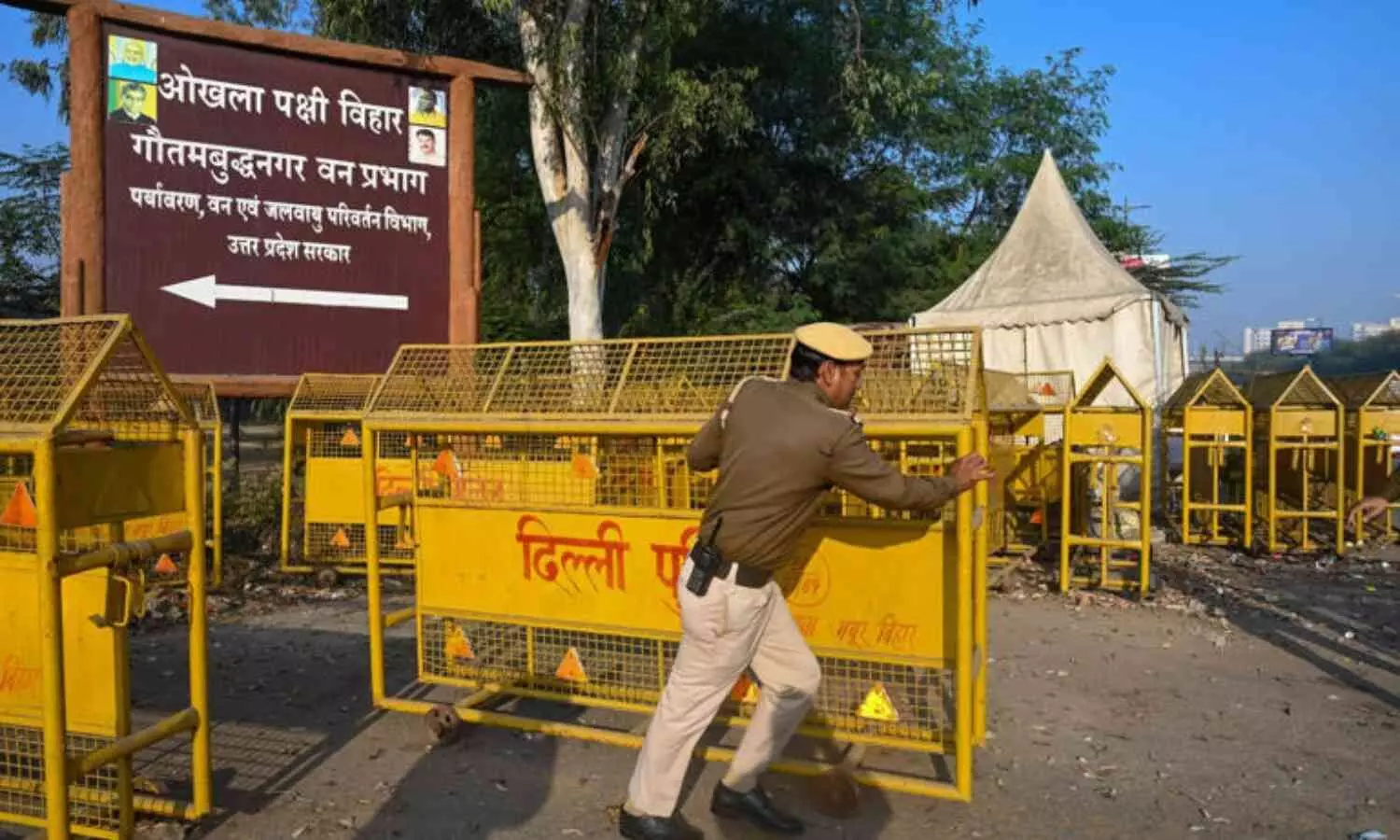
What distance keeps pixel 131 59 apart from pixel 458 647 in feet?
17.5

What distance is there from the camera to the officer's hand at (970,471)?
361cm

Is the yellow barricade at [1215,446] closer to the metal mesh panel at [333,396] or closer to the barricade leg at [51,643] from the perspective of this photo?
the metal mesh panel at [333,396]

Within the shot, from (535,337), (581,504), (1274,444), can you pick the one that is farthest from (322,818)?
(535,337)

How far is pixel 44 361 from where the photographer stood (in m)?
3.92

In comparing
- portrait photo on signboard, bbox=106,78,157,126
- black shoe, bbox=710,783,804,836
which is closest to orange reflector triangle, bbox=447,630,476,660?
black shoe, bbox=710,783,804,836

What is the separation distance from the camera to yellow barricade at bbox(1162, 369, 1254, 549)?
10.7m

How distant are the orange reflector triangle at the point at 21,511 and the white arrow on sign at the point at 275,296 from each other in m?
4.38

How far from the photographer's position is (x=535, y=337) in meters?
17.9

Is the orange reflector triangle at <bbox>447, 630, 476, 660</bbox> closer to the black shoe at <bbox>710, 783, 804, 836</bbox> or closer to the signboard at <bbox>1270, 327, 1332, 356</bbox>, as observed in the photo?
A: the black shoe at <bbox>710, 783, 804, 836</bbox>

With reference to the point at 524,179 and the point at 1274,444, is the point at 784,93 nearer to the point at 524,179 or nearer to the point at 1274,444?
the point at 524,179

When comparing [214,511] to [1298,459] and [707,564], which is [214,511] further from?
[1298,459]

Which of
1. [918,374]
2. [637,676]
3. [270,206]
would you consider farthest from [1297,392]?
[270,206]

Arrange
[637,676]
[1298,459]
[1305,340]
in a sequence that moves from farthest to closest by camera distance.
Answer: [1305,340], [1298,459], [637,676]

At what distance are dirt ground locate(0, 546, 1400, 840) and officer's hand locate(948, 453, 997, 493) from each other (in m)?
1.42
